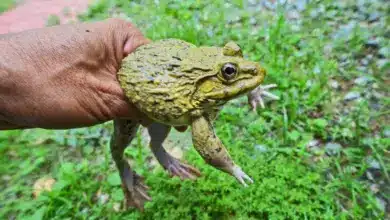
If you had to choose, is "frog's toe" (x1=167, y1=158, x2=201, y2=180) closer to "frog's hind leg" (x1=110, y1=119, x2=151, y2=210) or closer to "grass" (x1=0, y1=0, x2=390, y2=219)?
"grass" (x1=0, y1=0, x2=390, y2=219)

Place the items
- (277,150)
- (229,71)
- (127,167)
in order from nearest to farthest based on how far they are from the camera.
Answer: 1. (229,71)
2. (127,167)
3. (277,150)

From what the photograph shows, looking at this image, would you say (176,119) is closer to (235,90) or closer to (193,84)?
(193,84)

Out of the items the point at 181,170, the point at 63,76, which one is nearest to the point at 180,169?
the point at 181,170

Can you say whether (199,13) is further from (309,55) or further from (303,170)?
(303,170)

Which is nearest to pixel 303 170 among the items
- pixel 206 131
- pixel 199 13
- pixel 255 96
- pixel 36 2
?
pixel 255 96

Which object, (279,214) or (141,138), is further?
(141,138)

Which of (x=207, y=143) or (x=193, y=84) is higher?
(x=193, y=84)

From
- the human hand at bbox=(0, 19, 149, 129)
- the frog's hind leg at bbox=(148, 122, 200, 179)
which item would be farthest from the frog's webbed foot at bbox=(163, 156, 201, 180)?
the human hand at bbox=(0, 19, 149, 129)
